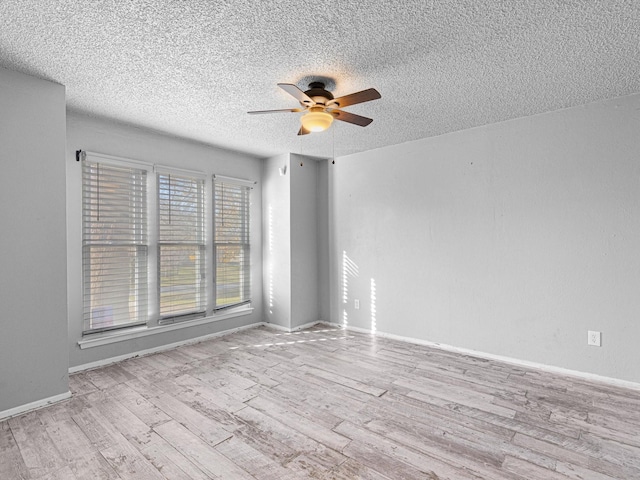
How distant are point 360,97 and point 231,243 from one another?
297 cm

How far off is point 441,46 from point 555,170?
6.18ft

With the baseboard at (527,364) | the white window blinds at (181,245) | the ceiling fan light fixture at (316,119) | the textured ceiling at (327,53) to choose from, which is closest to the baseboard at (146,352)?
the white window blinds at (181,245)

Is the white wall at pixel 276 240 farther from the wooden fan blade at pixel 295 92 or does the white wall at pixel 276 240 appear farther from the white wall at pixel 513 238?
the wooden fan blade at pixel 295 92

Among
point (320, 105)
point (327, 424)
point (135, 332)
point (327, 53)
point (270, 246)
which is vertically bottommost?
point (327, 424)

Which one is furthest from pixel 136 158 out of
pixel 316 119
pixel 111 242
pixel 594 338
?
pixel 594 338

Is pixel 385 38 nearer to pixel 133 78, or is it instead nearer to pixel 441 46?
pixel 441 46

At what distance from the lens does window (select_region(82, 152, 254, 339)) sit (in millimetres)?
3418

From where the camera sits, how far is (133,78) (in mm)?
2568

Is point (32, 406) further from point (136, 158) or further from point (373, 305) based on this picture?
point (373, 305)

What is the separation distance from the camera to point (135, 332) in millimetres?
3678

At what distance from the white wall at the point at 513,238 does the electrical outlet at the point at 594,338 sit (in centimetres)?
4

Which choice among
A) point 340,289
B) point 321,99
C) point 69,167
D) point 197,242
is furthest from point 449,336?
point 69,167

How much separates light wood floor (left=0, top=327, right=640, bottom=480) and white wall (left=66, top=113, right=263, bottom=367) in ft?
1.16

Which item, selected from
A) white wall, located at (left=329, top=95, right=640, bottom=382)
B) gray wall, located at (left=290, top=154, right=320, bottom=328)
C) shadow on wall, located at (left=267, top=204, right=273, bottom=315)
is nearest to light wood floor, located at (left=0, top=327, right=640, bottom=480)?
white wall, located at (left=329, top=95, right=640, bottom=382)
